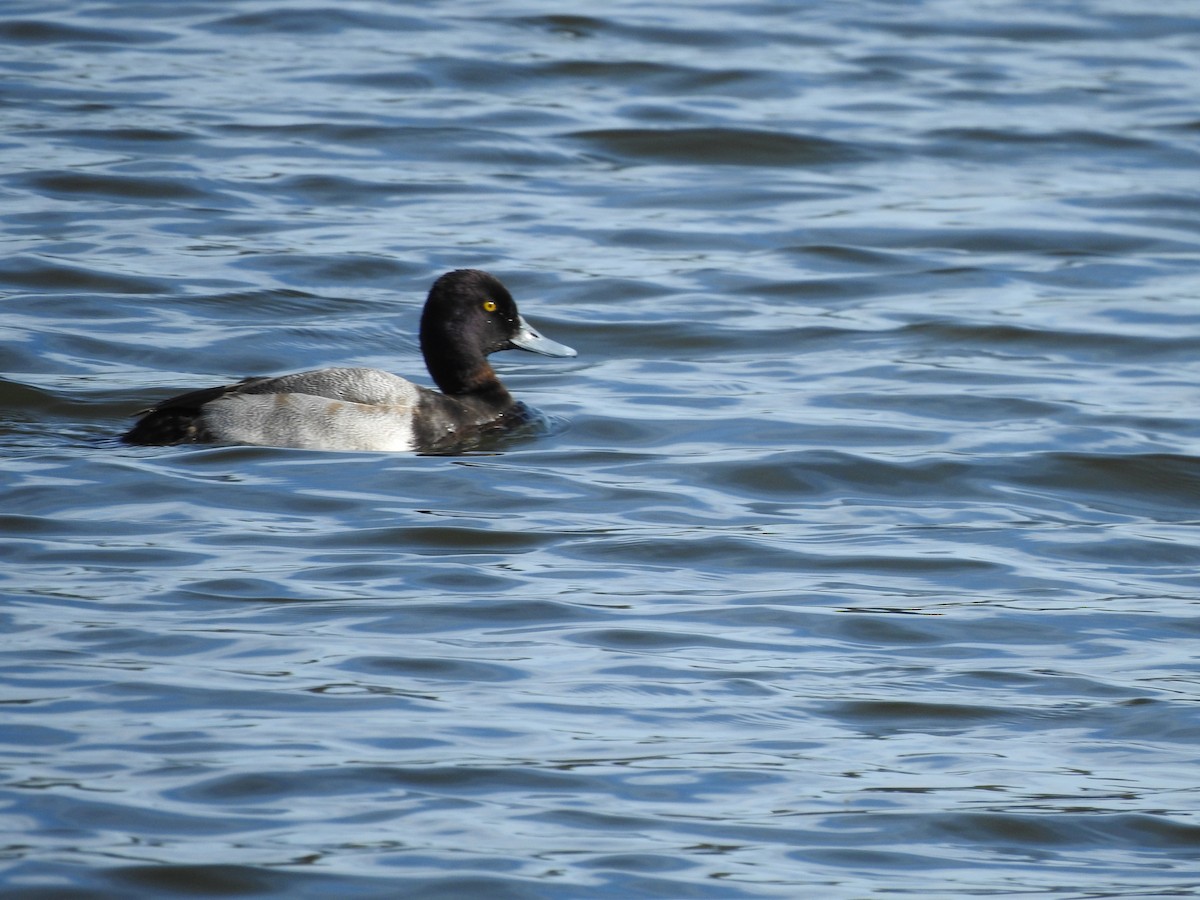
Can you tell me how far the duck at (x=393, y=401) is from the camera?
29.3 ft

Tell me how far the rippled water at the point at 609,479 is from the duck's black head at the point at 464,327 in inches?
15.7

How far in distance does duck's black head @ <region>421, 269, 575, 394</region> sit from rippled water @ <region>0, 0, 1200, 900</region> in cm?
40

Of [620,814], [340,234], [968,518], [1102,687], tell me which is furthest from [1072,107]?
[620,814]

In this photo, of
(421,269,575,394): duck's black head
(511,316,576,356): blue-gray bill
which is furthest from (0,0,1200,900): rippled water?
(421,269,575,394): duck's black head

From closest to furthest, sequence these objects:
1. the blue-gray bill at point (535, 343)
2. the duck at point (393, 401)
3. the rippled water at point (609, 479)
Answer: the rippled water at point (609, 479), the duck at point (393, 401), the blue-gray bill at point (535, 343)

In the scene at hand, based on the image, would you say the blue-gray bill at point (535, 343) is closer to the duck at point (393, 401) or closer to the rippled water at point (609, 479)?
the duck at point (393, 401)

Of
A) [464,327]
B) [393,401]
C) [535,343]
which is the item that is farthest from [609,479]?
[535,343]

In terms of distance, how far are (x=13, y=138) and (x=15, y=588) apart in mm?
8356

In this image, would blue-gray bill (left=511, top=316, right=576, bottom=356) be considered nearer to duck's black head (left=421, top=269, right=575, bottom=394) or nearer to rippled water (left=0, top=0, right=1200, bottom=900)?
duck's black head (left=421, top=269, right=575, bottom=394)

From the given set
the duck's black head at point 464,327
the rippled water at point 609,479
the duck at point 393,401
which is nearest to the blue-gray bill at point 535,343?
the duck at point 393,401

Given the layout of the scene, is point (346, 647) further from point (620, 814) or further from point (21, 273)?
point (21, 273)

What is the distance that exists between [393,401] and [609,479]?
108cm

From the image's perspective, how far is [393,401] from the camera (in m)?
9.33

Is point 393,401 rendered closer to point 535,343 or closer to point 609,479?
point 609,479
